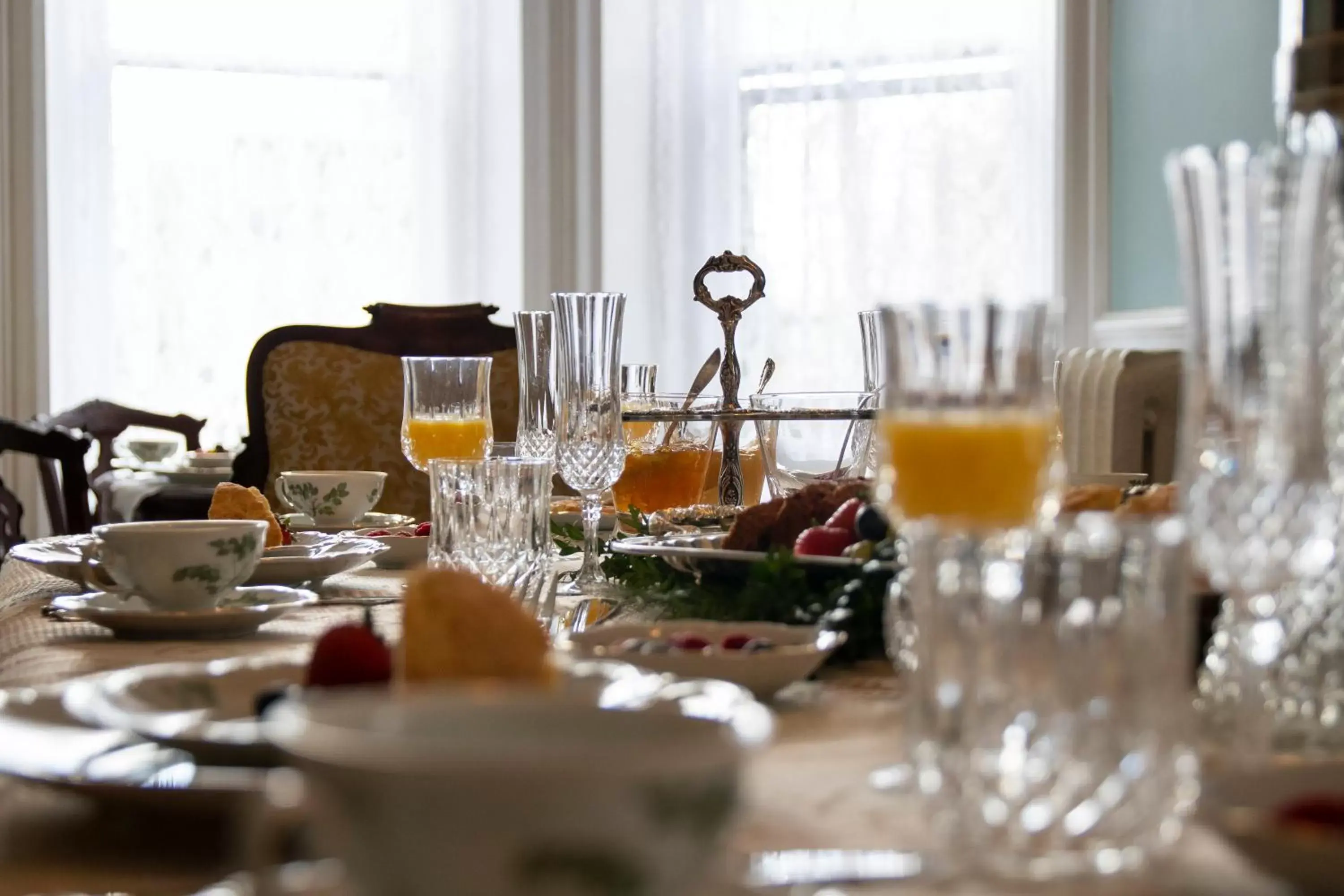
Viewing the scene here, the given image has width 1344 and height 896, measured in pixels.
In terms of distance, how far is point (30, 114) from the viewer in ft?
16.4

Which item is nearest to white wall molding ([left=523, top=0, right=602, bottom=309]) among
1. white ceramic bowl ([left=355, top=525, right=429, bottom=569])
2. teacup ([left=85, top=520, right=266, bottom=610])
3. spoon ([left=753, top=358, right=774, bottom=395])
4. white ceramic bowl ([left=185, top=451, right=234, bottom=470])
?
white ceramic bowl ([left=185, top=451, right=234, bottom=470])

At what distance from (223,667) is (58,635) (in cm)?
48

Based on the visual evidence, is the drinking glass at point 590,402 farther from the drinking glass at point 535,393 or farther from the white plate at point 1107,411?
the white plate at point 1107,411

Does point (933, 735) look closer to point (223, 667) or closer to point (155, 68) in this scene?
point (223, 667)

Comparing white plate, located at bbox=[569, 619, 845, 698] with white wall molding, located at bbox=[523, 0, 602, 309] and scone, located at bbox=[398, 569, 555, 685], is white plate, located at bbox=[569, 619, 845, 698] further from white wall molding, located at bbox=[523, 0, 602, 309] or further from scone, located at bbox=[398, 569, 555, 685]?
white wall molding, located at bbox=[523, 0, 602, 309]

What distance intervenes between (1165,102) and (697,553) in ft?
11.7

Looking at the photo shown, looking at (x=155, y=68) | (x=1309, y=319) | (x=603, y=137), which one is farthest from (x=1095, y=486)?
(x=155, y=68)

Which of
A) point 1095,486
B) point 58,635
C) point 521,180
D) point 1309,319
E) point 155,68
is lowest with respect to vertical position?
point 58,635

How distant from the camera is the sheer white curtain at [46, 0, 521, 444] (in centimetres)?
514

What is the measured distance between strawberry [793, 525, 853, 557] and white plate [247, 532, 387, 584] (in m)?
0.46

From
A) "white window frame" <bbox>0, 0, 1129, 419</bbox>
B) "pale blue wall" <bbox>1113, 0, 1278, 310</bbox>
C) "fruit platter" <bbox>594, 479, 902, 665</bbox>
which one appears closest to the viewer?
"fruit platter" <bbox>594, 479, 902, 665</bbox>

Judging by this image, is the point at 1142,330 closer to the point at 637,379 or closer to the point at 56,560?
the point at 637,379

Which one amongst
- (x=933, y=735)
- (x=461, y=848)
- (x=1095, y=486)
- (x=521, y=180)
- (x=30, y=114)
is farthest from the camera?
A: (x=521, y=180)

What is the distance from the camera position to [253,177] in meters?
5.32
